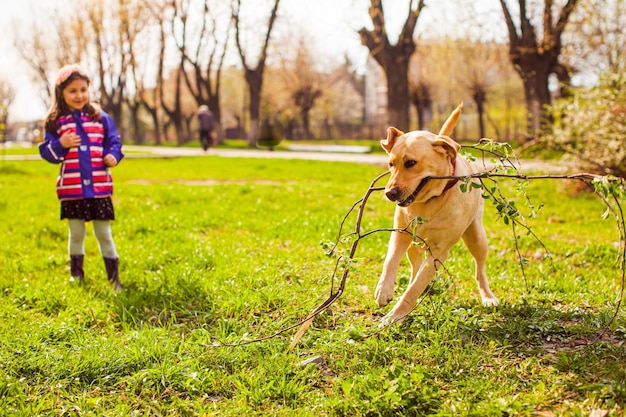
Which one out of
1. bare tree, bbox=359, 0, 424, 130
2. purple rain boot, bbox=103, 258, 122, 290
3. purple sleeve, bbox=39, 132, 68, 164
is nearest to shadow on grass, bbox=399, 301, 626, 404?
purple rain boot, bbox=103, 258, 122, 290

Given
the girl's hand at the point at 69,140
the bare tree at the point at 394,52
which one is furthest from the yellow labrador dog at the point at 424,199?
the bare tree at the point at 394,52

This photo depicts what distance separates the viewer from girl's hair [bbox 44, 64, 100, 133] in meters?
5.09

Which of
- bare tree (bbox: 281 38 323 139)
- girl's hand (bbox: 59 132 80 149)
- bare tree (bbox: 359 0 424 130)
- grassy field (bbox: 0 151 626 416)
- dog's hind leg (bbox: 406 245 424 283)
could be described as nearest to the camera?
grassy field (bbox: 0 151 626 416)

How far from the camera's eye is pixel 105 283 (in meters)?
5.17

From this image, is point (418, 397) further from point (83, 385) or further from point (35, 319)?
point (35, 319)

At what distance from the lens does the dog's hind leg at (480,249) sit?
13.8 feet

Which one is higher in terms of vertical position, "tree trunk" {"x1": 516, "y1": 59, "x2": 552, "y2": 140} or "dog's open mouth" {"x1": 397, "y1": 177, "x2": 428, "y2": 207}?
"tree trunk" {"x1": 516, "y1": 59, "x2": 552, "y2": 140}

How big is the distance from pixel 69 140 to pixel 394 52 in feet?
48.4

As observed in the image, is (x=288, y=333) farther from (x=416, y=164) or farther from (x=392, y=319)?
(x=416, y=164)

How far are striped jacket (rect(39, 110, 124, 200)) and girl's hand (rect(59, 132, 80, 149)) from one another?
7 centimetres

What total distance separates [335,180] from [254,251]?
7704 mm

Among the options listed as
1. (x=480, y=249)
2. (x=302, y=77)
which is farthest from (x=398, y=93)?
(x=302, y=77)

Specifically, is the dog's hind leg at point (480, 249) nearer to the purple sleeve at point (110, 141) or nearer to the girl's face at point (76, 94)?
the purple sleeve at point (110, 141)

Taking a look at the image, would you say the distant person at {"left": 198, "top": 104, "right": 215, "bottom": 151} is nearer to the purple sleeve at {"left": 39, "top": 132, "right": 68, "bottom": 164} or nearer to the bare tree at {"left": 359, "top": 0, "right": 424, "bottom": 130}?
the bare tree at {"left": 359, "top": 0, "right": 424, "bottom": 130}
